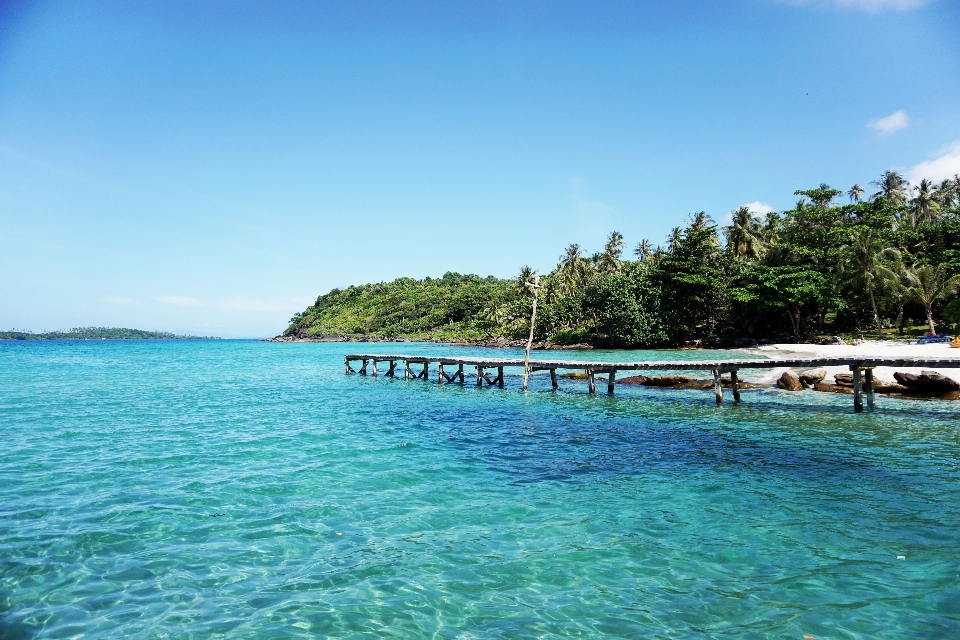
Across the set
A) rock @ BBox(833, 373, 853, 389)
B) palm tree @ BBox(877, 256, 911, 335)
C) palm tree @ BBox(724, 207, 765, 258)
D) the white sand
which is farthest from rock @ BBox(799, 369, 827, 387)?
palm tree @ BBox(724, 207, 765, 258)

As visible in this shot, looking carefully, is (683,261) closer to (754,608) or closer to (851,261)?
(851,261)

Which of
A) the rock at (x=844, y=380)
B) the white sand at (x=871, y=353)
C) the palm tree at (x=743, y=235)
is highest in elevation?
the palm tree at (x=743, y=235)

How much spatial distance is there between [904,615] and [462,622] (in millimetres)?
4767

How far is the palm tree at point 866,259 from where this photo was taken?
4878cm

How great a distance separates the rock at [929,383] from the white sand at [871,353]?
2372 millimetres

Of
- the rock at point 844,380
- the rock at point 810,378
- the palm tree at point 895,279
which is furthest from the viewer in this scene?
the palm tree at point 895,279

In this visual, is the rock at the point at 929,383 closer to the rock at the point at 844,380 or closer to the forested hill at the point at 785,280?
the rock at the point at 844,380

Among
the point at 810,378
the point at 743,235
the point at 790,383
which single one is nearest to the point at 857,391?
the point at 790,383

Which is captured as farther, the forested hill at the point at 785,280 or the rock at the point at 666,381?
the forested hill at the point at 785,280

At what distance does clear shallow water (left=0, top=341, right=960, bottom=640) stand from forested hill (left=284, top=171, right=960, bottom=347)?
39.4 meters

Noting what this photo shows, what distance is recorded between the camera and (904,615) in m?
5.88

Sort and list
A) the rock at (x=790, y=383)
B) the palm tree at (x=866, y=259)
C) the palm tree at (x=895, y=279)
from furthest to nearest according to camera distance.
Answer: the palm tree at (x=866, y=259) < the palm tree at (x=895, y=279) < the rock at (x=790, y=383)

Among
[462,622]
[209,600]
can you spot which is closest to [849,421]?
[462,622]

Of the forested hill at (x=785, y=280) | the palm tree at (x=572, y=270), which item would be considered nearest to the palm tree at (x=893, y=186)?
the forested hill at (x=785, y=280)
